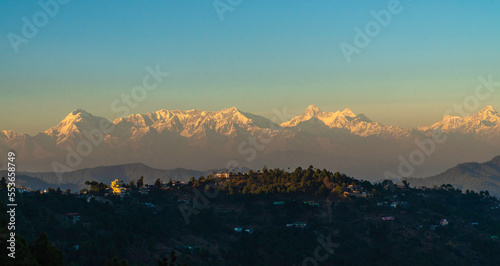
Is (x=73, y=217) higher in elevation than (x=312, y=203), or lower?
lower

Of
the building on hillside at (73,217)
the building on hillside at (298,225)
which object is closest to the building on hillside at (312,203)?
the building on hillside at (298,225)

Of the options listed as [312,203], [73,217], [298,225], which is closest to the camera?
[73,217]

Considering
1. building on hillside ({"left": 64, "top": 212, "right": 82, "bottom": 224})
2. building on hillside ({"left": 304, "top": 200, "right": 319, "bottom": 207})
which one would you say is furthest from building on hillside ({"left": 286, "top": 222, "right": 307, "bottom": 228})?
building on hillside ({"left": 64, "top": 212, "right": 82, "bottom": 224})

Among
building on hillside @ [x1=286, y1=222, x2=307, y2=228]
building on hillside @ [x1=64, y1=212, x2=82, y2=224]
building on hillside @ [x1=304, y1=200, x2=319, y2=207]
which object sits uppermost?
building on hillside @ [x1=304, y1=200, x2=319, y2=207]

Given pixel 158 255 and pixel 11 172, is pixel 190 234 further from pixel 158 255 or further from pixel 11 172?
pixel 11 172

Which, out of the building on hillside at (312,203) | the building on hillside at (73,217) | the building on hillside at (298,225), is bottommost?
the building on hillside at (298,225)

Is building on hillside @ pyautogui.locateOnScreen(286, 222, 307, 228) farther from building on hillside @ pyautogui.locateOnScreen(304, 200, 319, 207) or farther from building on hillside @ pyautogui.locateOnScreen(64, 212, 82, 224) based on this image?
building on hillside @ pyautogui.locateOnScreen(64, 212, 82, 224)

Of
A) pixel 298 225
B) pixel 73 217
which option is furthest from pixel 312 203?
pixel 73 217

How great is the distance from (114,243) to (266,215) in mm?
56735

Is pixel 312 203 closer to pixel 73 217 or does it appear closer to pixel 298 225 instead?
pixel 298 225

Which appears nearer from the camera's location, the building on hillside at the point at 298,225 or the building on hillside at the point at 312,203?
the building on hillside at the point at 298,225

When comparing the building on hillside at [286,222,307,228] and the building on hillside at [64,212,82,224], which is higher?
the building on hillside at [64,212,82,224]

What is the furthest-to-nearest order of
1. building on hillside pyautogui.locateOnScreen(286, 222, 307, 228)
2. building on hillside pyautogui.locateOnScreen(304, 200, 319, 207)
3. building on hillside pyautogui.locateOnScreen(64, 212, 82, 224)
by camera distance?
building on hillside pyautogui.locateOnScreen(304, 200, 319, 207)
building on hillside pyautogui.locateOnScreen(286, 222, 307, 228)
building on hillside pyautogui.locateOnScreen(64, 212, 82, 224)

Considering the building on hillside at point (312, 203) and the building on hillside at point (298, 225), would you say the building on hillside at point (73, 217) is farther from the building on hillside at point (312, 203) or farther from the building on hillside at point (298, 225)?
the building on hillside at point (312, 203)
